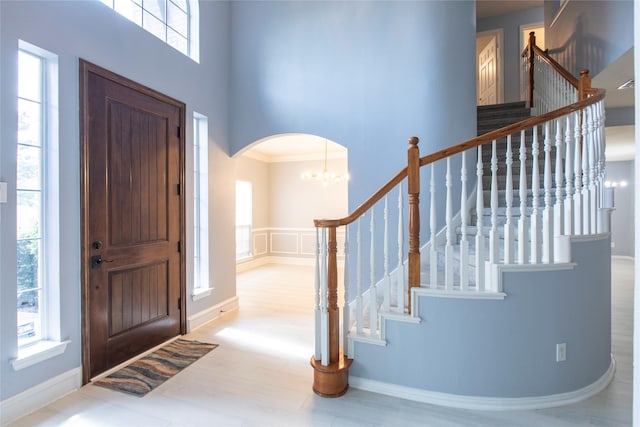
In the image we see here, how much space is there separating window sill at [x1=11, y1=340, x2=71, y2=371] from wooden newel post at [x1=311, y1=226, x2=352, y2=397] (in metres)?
1.80

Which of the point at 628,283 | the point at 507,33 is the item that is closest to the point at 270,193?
the point at 507,33

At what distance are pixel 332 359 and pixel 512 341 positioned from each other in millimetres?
1199

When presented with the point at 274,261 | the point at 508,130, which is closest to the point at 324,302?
the point at 508,130

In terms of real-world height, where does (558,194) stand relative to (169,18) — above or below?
below

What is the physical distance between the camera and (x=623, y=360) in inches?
105

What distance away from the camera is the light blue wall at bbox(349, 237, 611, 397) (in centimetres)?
203

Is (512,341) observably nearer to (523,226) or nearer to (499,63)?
(523,226)

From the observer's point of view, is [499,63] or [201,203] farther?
[499,63]

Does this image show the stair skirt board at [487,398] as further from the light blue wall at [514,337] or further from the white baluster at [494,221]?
the white baluster at [494,221]

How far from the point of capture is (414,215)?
7.09 feet

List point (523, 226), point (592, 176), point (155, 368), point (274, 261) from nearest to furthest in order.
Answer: point (523, 226)
point (592, 176)
point (155, 368)
point (274, 261)

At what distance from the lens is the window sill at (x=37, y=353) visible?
2.01 meters

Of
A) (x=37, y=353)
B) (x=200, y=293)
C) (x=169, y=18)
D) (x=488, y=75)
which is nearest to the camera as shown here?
(x=37, y=353)

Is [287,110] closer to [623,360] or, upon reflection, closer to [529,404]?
[529,404]
